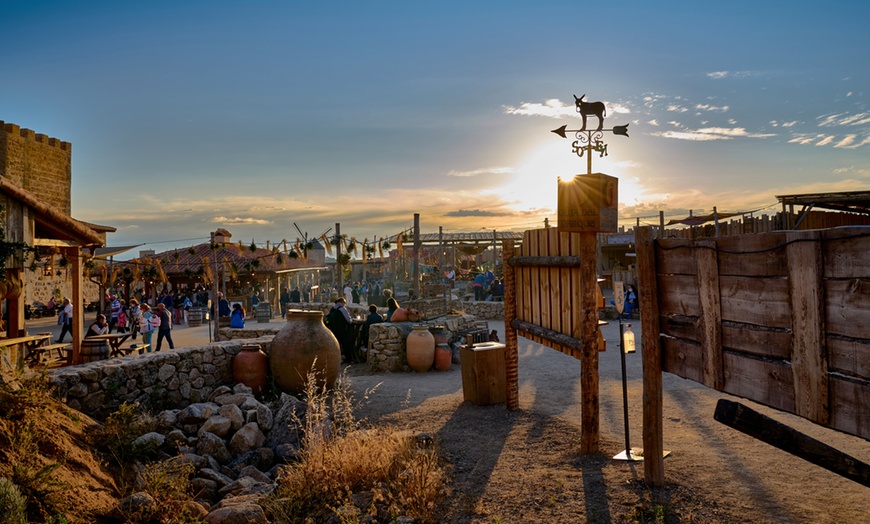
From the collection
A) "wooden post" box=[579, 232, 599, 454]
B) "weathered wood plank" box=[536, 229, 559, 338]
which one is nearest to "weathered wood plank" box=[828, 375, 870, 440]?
"wooden post" box=[579, 232, 599, 454]

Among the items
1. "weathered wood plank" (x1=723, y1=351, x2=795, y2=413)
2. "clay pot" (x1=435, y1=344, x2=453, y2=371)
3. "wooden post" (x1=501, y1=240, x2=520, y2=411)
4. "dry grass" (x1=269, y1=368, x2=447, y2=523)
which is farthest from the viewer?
"clay pot" (x1=435, y1=344, x2=453, y2=371)

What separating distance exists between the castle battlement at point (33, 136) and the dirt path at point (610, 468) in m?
24.1

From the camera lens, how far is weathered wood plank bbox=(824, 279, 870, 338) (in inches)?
115

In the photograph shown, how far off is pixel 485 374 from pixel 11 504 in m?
5.26

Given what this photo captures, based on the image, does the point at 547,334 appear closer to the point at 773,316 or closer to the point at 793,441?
the point at 773,316

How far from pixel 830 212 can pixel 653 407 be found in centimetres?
1479

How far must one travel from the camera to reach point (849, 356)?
9.91 feet

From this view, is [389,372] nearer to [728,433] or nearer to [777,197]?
[728,433]

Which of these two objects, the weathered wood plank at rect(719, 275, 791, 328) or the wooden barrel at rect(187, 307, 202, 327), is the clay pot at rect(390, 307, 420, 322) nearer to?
the weathered wood plank at rect(719, 275, 791, 328)

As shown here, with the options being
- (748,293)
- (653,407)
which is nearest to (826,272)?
(748,293)

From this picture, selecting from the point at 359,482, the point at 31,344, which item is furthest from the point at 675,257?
the point at 31,344

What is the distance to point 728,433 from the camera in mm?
6492

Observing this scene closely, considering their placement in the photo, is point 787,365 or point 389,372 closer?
point 787,365

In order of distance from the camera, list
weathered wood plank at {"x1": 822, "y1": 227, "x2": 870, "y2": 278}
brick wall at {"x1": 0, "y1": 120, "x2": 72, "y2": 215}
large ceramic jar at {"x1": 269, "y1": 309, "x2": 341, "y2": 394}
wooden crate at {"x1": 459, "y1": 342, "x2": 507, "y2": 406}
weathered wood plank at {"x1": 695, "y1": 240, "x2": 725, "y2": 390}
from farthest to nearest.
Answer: brick wall at {"x1": 0, "y1": 120, "x2": 72, "y2": 215} < large ceramic jar at {"x1": 269, "y1": 309, "x2": 341, "y2": 394} < wooden crate at {"x1": 459, "y1": 342, "x2": 507, "y2": 406} < weathered wood plank at {"x1": 695, "y1": 240, "x2": 725, "y2": 390} < weathered wood plank at {"x1": 822, "y1": 227, "x2": 870, "y2": 278}
